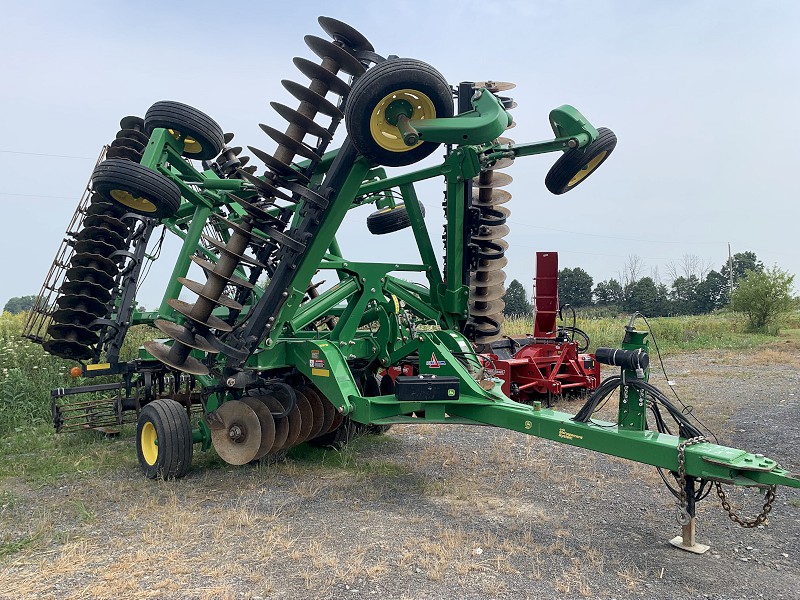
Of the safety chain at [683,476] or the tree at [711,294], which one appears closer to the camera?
the safety chain at [683,476]

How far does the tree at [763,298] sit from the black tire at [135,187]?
25500mm

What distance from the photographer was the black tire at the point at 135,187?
567 cm

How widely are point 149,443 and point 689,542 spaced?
15.1ft

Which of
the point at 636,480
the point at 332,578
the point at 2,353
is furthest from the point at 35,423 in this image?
the point at 636,480

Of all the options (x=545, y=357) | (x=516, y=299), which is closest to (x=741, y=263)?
(x=516, y=299)

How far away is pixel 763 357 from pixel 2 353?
16.7m

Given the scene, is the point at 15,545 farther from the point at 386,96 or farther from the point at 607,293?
the point at 607,293

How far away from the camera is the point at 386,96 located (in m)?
4.70

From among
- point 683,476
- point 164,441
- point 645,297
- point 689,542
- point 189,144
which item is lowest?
point 689,542

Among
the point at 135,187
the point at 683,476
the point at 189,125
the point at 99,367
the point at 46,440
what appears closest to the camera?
the point at 683,476

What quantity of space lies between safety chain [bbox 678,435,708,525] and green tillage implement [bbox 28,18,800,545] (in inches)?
0.5

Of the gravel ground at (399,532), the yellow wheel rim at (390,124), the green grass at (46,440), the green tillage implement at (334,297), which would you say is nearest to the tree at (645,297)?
the green grass at (46,440)

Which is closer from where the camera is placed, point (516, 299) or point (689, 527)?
point (689, 527)

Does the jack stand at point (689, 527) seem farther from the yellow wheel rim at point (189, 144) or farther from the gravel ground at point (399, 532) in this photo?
the yellow wheel rim at point (189, 144)
